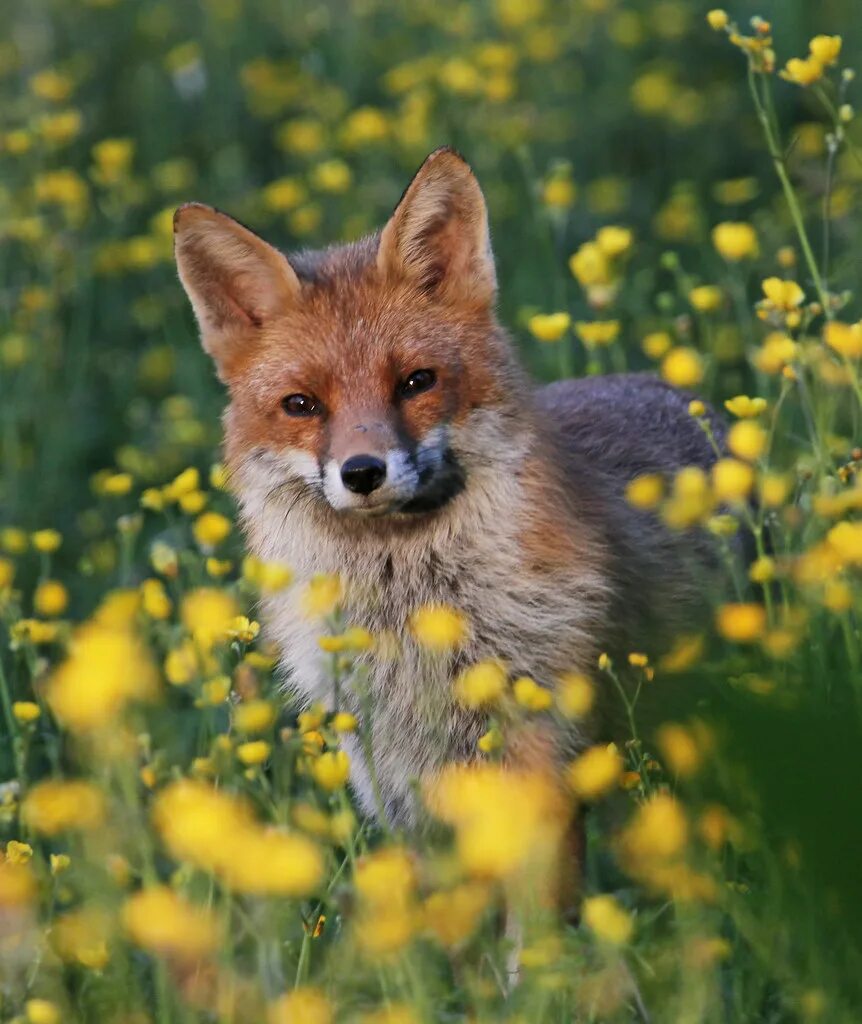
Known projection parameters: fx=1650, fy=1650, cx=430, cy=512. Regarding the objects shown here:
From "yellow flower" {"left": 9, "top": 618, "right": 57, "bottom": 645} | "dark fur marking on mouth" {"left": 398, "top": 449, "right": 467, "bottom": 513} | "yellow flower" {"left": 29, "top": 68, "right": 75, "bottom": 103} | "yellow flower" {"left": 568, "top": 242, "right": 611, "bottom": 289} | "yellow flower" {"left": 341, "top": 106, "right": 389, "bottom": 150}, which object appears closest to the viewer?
"yellow flower" {"left": 9, "top": 618, "right": 57, "bottom": 645}

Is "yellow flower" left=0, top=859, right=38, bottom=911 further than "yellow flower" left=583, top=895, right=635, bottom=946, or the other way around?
"yellow flower" left=0, top=859, right=38, bottom=911

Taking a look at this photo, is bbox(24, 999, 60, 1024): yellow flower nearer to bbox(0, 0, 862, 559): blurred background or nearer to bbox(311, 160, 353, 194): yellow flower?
bbox(0, 0, 862, 559): blurred background

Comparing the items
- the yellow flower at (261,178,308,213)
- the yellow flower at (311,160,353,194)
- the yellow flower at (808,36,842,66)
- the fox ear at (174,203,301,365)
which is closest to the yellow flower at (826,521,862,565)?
the yellow flower at (808,36,842,66)

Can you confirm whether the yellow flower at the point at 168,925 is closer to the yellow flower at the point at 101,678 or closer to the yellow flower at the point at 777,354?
the yellow flower at the point at 101,678

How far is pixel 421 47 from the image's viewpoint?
9.85 m

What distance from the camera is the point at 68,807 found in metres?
2.64

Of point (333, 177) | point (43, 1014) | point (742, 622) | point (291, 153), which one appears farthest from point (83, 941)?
point (291, 153)

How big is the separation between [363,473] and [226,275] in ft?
3.16

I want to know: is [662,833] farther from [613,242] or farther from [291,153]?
[291,153]

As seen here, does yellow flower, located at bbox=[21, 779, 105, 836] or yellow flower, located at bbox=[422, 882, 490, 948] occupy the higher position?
yellow flower, located at bbox=[21, 779, 105, 836]

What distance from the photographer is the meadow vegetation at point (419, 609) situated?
2.29 m

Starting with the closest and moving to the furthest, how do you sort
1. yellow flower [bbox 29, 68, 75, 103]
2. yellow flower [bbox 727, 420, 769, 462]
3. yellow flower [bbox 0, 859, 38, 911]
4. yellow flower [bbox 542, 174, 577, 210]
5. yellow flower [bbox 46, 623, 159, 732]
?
yellow flower [bbox 46, 623, 159, 732]
yellow flower [bbox 0, 859, 38, 911]
yellow flower [bbox 727, 420, 769, 462]
yellow flower [bbox 542, 174, 577, 210]
yellow flower [bbox 29, 68, 75, 103]

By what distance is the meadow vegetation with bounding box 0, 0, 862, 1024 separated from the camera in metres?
2.29

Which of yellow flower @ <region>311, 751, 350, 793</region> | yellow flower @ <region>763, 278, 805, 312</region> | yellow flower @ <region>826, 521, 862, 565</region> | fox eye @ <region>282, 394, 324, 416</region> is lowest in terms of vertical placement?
yellow flower @ <region>311, 751, 350, 793</region>
